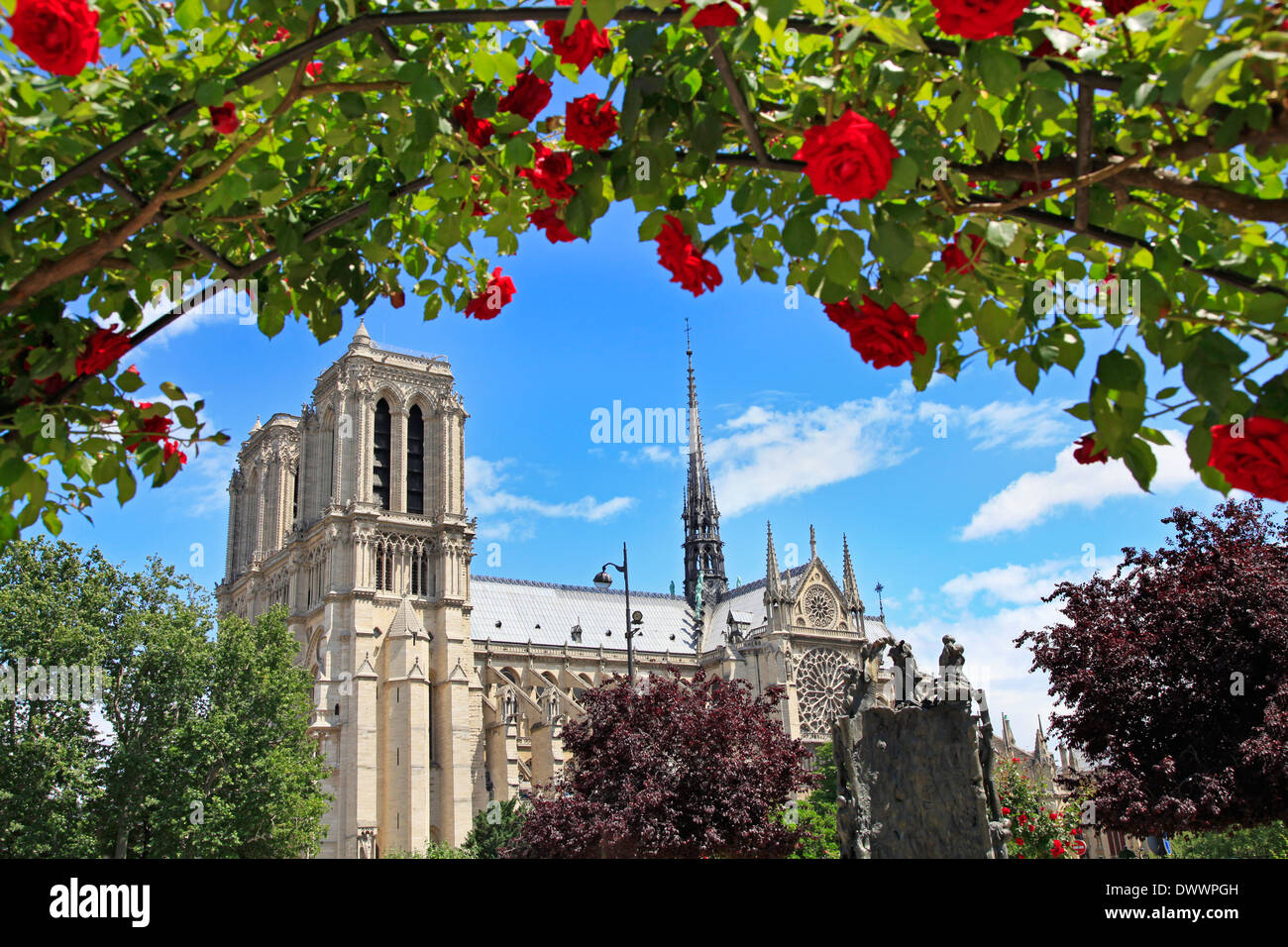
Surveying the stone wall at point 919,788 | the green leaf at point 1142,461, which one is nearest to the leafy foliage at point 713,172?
the green leaf at point 1142,461

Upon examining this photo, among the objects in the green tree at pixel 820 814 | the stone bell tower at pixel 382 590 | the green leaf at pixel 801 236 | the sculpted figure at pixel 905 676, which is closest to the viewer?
the green leaf at pixel 801 236

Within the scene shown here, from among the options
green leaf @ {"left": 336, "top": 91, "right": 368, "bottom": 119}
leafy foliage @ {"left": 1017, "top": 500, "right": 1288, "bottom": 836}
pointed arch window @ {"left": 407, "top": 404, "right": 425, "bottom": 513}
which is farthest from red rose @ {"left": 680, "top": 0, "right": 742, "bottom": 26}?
pointed arch window @ {"left": 407, "top": 404, "right": 425, "bottom": 513}

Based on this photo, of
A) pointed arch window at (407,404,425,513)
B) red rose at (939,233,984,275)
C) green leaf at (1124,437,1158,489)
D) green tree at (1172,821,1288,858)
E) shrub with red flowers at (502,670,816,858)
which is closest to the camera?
green leaf at (1124,437,1158,489)

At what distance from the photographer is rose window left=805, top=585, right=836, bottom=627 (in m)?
78.4

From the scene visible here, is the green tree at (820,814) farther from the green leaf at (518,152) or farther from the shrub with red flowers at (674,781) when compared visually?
the green leaf at (518,152)

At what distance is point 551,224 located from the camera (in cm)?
504

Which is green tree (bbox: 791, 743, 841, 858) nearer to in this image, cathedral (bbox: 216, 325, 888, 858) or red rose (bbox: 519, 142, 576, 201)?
cathedral (bbox: 216, 325, 888, 858)

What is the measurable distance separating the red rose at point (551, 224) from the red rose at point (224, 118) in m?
1.37

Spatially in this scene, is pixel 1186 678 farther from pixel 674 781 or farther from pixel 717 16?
pixel 717 16

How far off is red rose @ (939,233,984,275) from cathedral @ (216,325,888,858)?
5064cm

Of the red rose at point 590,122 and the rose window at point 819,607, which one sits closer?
the red rose at point 590,122

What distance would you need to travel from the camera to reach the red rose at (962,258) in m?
3.97

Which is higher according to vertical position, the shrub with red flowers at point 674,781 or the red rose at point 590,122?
the red rose at point 590,122
